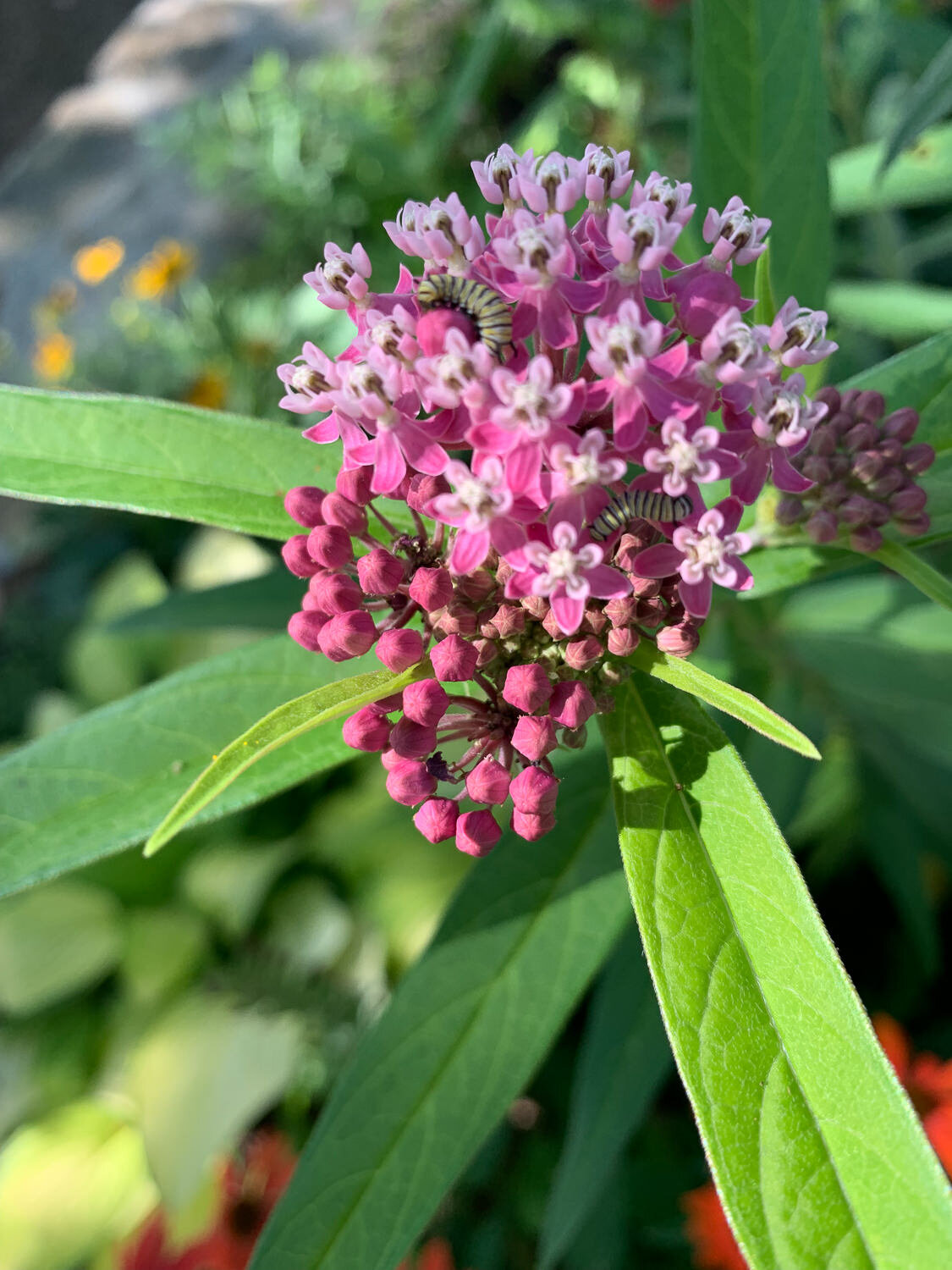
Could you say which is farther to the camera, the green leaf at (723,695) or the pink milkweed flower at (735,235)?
the pink milkweed flower at (735,235)

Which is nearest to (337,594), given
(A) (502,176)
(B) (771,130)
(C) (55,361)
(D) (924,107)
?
(A) (502,176)

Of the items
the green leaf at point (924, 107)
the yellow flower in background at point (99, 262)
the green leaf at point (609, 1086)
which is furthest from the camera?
the yellow flower in background at point (99, 262)

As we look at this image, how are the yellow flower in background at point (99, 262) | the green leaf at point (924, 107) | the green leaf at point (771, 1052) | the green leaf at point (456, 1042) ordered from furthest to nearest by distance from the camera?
1. the yellow flower in background at point (99, 262)
2. the green leaf at point (924, 107)
3. the green leaf at point (456, 1042)
4. the green leaf at point (771, 1052)

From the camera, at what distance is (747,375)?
0.93 meters

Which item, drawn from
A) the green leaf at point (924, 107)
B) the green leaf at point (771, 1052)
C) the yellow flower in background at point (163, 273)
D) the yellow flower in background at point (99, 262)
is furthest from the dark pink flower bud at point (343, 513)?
the yellow flower in background at point (99, 262)

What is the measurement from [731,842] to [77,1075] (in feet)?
9.45

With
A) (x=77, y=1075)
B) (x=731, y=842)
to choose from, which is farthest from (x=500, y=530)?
(x=77, y=1075)

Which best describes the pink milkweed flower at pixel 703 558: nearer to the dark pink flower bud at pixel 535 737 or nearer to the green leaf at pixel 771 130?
the dark pink flower bud at pixel 535 737

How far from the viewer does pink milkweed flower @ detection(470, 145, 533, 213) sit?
3.50 ft

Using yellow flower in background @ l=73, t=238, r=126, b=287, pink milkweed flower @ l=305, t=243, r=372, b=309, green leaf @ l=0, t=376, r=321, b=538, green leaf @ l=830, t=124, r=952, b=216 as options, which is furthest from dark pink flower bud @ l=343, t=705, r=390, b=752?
yellow flower in background @ l=73, t=238, r=126, b=287

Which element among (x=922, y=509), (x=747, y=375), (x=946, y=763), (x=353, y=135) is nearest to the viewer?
(x=747, y=375)

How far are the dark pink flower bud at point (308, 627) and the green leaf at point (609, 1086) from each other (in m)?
0.93

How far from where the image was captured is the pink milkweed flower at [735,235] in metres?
1.04

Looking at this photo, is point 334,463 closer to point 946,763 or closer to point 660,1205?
point 946,763
